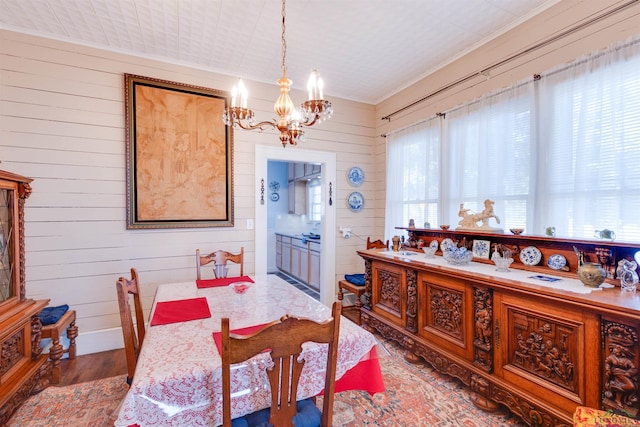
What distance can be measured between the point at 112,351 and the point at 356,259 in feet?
9.83

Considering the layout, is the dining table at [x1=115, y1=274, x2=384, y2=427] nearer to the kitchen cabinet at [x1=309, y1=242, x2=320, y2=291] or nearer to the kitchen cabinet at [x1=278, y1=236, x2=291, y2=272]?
the kitchen cabinet at [x1=309, y1=242, x2=320, y2=291]

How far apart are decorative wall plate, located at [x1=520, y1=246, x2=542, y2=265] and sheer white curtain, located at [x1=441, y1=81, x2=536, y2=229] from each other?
0.34 meters

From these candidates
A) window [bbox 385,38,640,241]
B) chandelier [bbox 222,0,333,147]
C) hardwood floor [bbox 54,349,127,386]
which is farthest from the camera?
hardwood floor [bbox 54,349,127,386]

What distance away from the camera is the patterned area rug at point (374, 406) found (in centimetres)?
187

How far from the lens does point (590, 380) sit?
1.49 metres

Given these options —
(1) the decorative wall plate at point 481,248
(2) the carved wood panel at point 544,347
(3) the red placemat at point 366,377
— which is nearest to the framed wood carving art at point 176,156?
(3) the red placemat at point 366,377

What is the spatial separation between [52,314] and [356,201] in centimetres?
340

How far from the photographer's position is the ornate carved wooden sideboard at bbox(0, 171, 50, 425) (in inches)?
71.0

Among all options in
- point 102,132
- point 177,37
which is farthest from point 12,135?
point 177,37

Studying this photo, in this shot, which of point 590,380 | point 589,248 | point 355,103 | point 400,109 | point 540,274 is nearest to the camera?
point 590,380

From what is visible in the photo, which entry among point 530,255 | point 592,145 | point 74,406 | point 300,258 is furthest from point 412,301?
point 300,258

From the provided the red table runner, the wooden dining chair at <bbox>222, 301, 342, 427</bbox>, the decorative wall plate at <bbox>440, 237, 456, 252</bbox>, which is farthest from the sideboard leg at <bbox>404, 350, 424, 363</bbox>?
the wooden dining chair at <bbox>222, 301, 342, 427</bbox>

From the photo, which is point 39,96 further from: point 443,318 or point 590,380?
point 590,380

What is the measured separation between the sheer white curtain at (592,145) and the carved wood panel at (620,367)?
797mm
